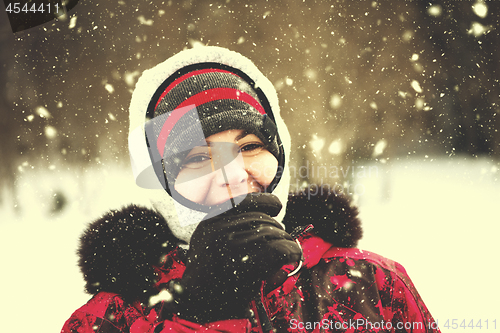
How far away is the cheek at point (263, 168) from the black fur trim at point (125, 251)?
305 mm

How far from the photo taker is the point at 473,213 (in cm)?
154

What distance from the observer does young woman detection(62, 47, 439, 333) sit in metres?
0.51

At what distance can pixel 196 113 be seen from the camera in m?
0.63

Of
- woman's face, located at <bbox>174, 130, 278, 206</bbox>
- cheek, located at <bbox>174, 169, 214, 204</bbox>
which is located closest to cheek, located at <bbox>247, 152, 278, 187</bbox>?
woman's face, located at <bbox>174, 130, 278, 206</bbox>

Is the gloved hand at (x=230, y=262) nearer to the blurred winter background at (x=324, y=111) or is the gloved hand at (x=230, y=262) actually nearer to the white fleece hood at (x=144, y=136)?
the white fleece hood at (x=144, y=136)

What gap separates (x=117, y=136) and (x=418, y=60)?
6.73ft

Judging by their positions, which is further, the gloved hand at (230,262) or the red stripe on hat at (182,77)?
the red stripe on hat at (182,77)

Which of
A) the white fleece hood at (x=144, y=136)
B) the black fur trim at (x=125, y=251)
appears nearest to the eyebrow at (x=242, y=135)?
the white fleece hood at (x=144, y=136)

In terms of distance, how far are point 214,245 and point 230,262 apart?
48 millimetres

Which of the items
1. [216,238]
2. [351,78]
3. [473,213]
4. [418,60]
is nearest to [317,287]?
[216,238]

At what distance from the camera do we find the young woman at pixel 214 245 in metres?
0.51

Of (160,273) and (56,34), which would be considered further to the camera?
(56,34)

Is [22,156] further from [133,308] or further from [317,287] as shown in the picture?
Answer: [317,287]

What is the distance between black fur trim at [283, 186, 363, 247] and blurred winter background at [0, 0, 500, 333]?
855mm
